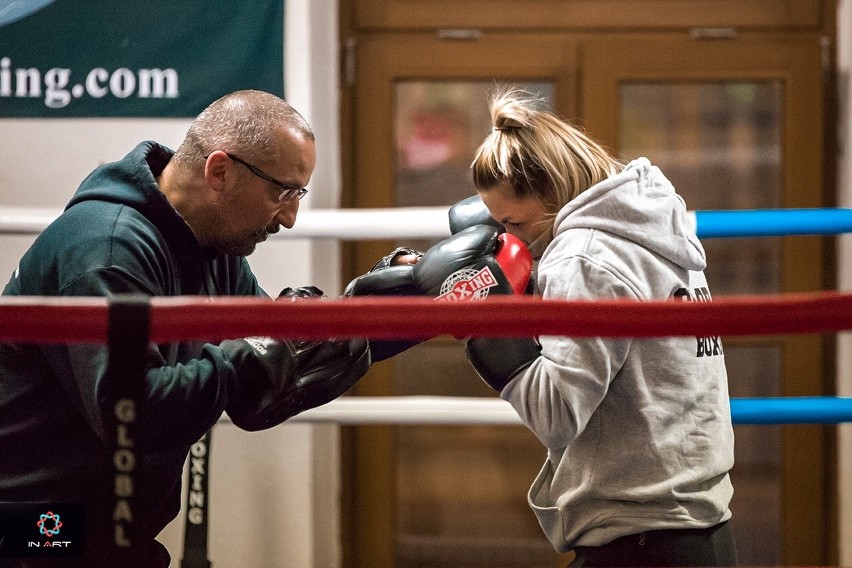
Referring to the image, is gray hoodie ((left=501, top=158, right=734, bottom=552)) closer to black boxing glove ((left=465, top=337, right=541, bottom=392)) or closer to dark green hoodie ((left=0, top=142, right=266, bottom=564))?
black boxing glove ((left=465, top=337, right=541, bottom=392))

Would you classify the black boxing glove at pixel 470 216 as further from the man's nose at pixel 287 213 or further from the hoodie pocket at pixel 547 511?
the hoodie pocket at pixel 547 511

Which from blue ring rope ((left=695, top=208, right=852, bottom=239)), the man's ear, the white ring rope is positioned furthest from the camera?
the white ring rope

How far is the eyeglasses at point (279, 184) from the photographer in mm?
1497

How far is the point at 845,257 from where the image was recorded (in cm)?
249

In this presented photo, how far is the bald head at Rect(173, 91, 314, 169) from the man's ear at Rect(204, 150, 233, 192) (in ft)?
0.06

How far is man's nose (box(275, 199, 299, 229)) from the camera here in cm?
156

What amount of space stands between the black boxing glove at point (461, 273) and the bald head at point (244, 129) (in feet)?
0.87

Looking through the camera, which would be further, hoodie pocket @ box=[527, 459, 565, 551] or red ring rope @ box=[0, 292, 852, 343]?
hoodie pocket @ box=[527, 459, 565, 551]

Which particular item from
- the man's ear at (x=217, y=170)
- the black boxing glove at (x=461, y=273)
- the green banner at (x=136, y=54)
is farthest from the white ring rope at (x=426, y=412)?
the green banner at (x=136, y=54)

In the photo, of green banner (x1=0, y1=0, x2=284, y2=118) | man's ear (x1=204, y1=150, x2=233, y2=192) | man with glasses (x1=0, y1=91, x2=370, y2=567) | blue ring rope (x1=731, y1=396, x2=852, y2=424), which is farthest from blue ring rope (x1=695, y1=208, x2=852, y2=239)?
green banner (x1=0, y1=0, x2=284, y2=118)

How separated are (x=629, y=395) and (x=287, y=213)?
2.18ft

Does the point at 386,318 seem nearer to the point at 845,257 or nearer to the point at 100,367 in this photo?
the point at 100,367

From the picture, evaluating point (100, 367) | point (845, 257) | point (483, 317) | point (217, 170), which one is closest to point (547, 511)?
point (483, 317)

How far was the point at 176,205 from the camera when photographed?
1534 mm
